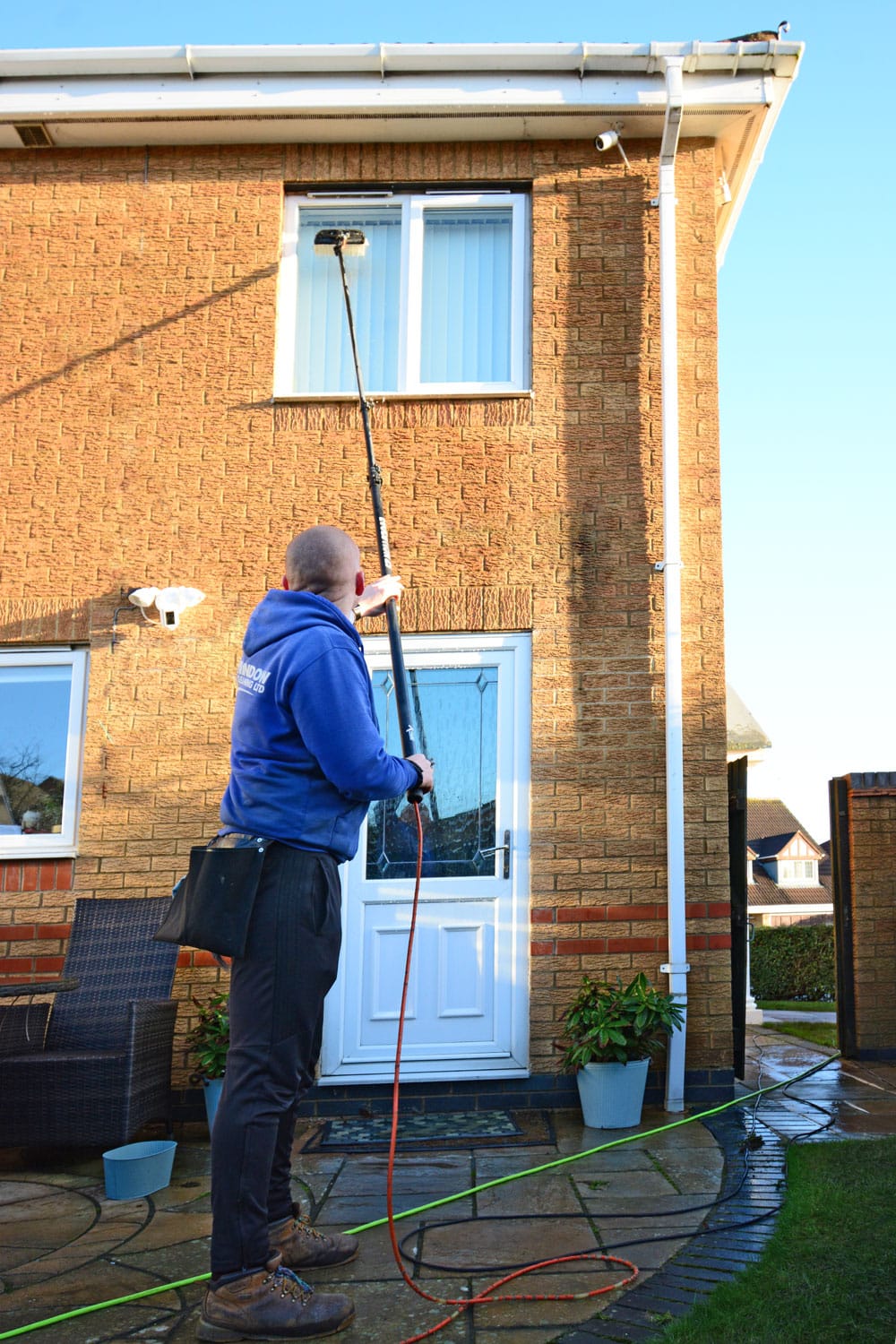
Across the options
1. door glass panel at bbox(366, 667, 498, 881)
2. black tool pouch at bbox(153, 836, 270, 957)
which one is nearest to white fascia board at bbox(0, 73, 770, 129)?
door glass panel at bbox(366, 667, 498, 881)

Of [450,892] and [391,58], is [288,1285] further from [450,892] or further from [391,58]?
[391,58]

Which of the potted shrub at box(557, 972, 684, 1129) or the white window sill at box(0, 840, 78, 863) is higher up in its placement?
the white window sill at box(0, 840, 78, 863)

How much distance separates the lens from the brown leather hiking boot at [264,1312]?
253 cm

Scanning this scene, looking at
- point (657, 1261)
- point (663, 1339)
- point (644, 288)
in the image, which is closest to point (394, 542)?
point (644, 288)

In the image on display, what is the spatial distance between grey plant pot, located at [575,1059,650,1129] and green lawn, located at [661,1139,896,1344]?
114 centimetres

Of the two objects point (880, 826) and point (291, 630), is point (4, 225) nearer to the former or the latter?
point (291, 630)

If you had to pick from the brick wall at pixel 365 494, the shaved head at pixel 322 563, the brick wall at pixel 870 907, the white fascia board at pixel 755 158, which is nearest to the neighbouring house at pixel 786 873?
the brick wall at pixel 870 907

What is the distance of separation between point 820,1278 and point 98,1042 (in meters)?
3.26

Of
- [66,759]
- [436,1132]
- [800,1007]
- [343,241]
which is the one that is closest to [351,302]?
[343,241]

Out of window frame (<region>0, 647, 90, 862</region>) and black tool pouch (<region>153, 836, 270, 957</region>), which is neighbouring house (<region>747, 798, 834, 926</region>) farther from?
black tool pouch (<region>153, 836, 270, 957</region>)

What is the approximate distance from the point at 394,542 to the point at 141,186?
101 inches

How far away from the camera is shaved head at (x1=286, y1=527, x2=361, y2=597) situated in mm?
2994

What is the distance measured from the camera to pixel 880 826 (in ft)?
22.5

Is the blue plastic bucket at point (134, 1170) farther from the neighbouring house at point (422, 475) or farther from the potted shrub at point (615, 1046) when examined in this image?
the potted shrub at point (615, 1046)
